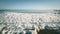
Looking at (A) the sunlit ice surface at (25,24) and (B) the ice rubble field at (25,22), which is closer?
(A) the sunlit ice surface at (25,24)

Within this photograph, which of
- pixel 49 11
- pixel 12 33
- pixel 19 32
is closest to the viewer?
pixel 12 33

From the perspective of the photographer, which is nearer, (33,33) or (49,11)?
(33,33)

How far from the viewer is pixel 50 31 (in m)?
6.23

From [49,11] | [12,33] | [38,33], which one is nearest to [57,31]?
[38,33]

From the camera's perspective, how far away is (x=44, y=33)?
5.92m

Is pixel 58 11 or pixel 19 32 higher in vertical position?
pixel 58 11

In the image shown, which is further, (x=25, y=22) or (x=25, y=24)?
(x=25, y=22)

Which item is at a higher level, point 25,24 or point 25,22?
point 25,22

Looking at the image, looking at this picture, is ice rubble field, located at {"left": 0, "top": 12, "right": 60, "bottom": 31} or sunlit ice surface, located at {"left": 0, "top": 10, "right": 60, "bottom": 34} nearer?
sunlit ice surface, located at {"left": 0, "top": 10, "right": 60, "bottom": 34}

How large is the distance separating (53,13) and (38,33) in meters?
8.04

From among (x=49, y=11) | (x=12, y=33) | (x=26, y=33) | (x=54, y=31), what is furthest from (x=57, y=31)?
(x=49, y=11)

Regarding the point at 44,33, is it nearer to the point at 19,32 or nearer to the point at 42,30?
the point at 42,30

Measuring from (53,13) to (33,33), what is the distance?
8.07 m

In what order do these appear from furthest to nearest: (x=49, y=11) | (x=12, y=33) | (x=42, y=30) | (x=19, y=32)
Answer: (x=49, y=11), (x=42, y=30), (x=19, y=32), (x=12, y=33)
